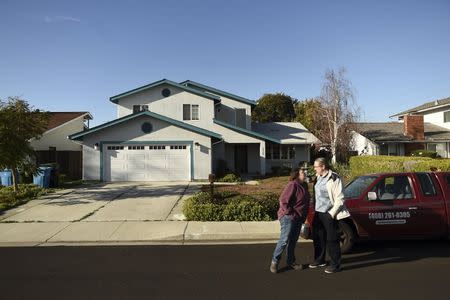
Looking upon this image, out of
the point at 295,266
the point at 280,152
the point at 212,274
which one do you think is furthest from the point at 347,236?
the point at 280,152

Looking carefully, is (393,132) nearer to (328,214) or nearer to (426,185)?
(426,185)

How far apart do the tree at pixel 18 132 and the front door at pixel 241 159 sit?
44.3 feet

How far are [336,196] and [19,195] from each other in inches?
534

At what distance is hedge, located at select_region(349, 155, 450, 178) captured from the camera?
15.2 m

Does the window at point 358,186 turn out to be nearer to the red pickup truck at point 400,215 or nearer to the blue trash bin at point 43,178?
the red pickup truck at point 400,215

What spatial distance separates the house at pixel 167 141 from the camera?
73.6ft

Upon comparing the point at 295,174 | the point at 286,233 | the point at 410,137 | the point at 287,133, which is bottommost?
the point at 286,233

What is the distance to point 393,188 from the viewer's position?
323 inches

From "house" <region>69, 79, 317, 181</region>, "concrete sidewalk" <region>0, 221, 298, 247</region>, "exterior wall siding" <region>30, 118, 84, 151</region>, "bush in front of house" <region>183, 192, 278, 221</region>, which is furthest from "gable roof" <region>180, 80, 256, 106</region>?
"concrete sidewalk" <region>0, 221, 298, 247</region>

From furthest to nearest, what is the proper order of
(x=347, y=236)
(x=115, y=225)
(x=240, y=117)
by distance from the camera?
(x=240, y=117) < (x=115, y=225) < (x=347, y=236)

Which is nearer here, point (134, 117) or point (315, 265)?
point (315, 265)

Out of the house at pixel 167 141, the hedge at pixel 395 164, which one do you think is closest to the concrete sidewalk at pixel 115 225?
the house at pixel 167 141

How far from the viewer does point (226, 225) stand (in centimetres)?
1044

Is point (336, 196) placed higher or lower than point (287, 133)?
lower
